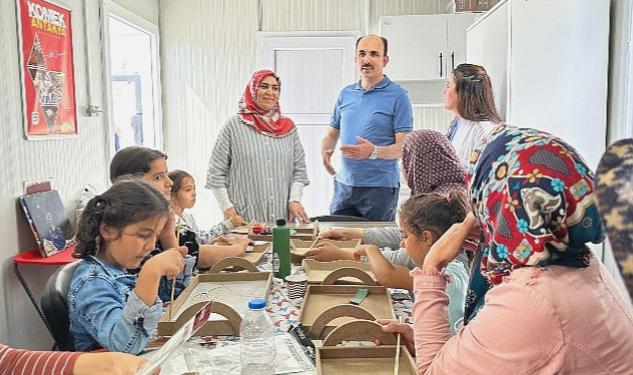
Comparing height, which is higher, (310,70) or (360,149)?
(310,70)

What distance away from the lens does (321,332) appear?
142 cm

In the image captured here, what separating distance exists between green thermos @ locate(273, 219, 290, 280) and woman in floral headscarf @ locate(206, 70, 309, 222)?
953 mm

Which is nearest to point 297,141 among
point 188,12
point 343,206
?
point 343,206

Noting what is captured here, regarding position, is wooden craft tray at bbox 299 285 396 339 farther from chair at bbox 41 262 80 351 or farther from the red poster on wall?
the red poster on wall

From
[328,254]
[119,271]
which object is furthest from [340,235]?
[119,271]

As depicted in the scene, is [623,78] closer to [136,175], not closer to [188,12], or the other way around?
[136,175]

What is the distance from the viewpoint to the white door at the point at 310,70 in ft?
16.1

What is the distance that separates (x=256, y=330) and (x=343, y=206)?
6.82ft

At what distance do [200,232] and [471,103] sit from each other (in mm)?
1422

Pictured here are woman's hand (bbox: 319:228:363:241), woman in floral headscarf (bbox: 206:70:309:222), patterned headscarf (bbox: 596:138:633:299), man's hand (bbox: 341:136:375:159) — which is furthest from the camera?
man's hand (bbox: 341:136:375:159)

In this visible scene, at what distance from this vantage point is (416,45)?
15.1 feet

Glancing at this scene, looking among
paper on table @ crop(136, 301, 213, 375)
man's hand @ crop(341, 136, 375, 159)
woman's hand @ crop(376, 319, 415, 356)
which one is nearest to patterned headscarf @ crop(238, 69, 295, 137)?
man's hand @ crop(341, 136, 375, 159)

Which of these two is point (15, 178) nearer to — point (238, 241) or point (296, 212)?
point (238, 241)

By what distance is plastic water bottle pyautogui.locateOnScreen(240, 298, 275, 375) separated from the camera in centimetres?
122
